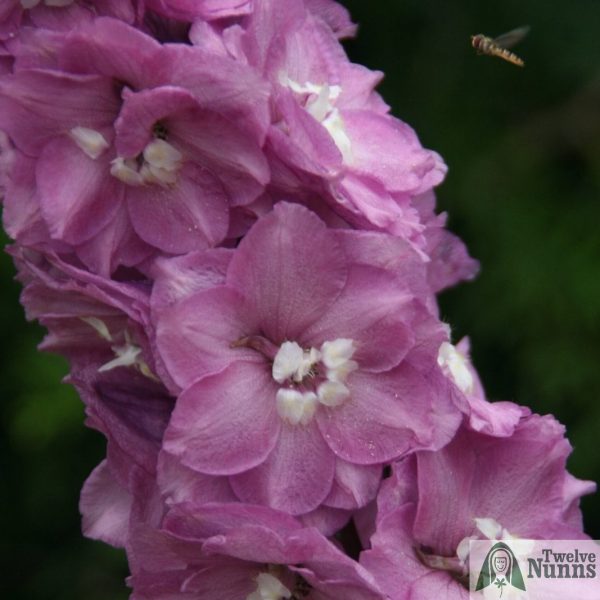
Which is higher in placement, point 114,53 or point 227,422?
point 114,53

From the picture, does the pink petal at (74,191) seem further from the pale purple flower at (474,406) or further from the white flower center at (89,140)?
the pale purple flower at (474,406)

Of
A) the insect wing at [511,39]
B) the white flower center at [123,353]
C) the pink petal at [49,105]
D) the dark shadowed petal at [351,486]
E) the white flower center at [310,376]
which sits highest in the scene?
the pink petal at [49,105]

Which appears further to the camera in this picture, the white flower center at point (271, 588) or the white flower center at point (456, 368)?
the white flower center at point (456, 368)

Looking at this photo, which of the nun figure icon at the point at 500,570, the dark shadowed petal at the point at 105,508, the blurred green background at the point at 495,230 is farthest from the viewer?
the blurred green background at the point at 495,230

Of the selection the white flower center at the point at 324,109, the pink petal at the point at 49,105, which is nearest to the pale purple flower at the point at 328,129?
the white flower center at the point at 324,109

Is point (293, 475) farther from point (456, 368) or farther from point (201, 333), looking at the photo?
point (456, 368)

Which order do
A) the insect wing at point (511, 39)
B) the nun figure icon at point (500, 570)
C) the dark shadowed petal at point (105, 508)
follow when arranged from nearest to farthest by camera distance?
the nun figure icon at point (500, 570), the dark shadowed petal at point (105, 508), the insect wing at point (511, 39)

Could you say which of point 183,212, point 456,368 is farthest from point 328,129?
point 456,368
